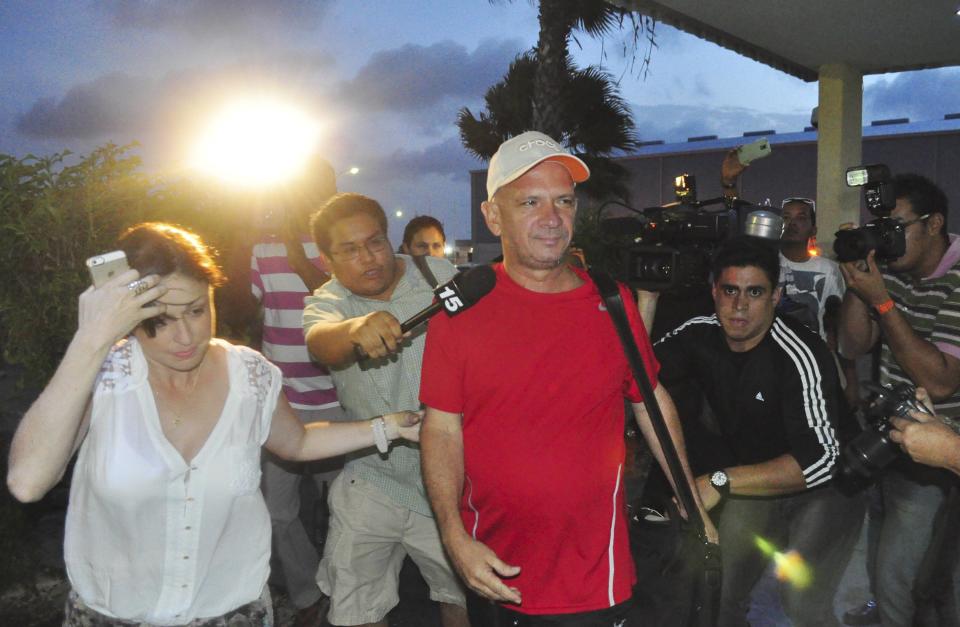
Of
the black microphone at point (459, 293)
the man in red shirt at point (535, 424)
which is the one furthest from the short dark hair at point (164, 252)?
the man in red shirt at point (535, 424)

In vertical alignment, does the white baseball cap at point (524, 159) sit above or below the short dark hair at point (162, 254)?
above

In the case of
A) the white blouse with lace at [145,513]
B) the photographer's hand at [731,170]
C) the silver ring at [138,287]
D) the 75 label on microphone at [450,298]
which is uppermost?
the photographer's hand at [731,170]

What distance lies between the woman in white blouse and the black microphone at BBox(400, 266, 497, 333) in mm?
643

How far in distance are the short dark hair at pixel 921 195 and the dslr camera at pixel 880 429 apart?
153cm

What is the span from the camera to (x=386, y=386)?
3.47 meters

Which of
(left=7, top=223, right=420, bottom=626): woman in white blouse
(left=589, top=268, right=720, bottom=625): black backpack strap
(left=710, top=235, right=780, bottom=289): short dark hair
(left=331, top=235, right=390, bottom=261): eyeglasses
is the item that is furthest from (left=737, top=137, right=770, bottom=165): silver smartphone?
(left=7, top=223, right=420, bottom=626): woman in white blouse

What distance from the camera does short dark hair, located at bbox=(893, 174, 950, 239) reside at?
3902mm

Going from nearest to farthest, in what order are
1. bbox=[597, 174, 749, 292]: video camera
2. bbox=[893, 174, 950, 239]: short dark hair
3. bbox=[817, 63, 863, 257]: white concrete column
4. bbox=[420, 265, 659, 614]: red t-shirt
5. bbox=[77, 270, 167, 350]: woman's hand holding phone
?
bbox=[77, 270, 167, 350]: woman's hand holding phone
bbox=[420, 265, 659, 614]: red t-shirt
bbox=[597, 174, 749, 292]: video camera
bbox=[893, 174, 950, 239]: short dark hair
bbox=[817, 63, 863, 257]: white concrete column

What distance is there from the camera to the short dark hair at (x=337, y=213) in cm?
349

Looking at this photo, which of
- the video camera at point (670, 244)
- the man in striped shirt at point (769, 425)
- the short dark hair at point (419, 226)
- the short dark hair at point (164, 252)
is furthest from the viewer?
the short dark hair at point (419, 226)

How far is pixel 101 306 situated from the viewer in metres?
1.95

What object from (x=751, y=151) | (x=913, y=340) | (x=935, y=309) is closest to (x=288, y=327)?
(x=751, y=151)

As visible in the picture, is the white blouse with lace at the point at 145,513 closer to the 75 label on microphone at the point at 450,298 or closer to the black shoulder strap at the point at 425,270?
the 75 label on microphone at the point at 450,298

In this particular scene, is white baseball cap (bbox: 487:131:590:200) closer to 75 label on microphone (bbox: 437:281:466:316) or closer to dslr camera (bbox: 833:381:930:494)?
75 label on microphone (bbox: 437:281:466:316)
